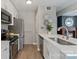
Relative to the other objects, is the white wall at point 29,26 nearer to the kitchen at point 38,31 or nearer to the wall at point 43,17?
the kitchen at point 38,31

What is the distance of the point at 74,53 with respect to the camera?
1892mm

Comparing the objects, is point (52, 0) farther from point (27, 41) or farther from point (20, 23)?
point (27, 41)

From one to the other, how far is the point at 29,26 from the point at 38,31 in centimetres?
278

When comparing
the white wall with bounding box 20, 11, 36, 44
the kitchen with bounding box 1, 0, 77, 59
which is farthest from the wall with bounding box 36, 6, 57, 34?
the white wall with bounding box 20, 11, 36, 44

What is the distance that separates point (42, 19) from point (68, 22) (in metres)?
4.48

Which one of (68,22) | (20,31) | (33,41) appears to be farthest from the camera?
(68,22)

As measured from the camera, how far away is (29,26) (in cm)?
1074

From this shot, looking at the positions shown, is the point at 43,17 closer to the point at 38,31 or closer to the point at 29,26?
→ the point at 38,31

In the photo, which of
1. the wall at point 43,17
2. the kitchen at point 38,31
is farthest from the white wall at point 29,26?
the wall at point 43,17

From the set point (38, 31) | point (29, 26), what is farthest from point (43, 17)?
point (29, 26)

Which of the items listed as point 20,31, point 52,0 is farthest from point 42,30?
point 52,0

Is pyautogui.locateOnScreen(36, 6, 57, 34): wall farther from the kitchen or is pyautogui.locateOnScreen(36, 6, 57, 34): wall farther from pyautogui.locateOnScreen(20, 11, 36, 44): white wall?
pyautogui.locateOnScreen(20, 11, 36, 44): white wall

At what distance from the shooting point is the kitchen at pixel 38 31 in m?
3.31

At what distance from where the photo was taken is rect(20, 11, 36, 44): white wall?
35.1 feet
